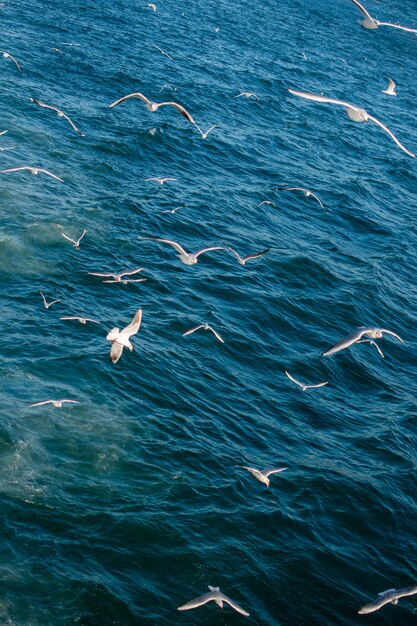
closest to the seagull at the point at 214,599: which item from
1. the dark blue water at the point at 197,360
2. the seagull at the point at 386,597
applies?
the dark blue water at the point at 197,360

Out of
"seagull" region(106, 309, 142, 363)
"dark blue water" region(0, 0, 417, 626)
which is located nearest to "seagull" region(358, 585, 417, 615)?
"dark blue water" region(0, 0, 417, 626)

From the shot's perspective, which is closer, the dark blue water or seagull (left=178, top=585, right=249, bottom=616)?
seagull (left=178, top=585, right=249, bottom=616)

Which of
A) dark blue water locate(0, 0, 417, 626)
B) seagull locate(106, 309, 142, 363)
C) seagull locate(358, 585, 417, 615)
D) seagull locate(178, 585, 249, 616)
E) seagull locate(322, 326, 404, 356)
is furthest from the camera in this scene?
dark blue water locate(0, 0, 417, 626)

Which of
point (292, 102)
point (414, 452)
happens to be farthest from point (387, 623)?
point (292, 102)

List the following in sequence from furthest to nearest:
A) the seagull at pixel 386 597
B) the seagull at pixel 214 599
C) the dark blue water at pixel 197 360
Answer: the dark blue water at pixel 197 360
the seagull at pixel 386 597
the seagull at pixel 214 599

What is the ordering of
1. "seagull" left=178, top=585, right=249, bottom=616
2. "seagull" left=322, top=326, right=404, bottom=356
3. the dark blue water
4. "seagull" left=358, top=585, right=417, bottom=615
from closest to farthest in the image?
"seagull" left=178, top=585, right=249, bottom=616 < "seagull" left=322, top=326, right=404, bottom=356 < "seagull" left=358, top=585, right=417, bottom=615 < the dark blue water

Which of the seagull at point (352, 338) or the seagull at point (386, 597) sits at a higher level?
the seagull at point (352, 338)

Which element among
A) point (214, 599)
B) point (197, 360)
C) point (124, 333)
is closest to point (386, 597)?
point (214, 599)

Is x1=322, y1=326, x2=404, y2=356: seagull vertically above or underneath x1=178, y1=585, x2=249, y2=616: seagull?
above

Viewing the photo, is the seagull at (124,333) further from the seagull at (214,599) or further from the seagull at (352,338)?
the seagull at (214,599)

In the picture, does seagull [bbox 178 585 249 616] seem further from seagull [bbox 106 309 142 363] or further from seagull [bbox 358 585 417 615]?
seagull [bbox 106 309 142 363]
